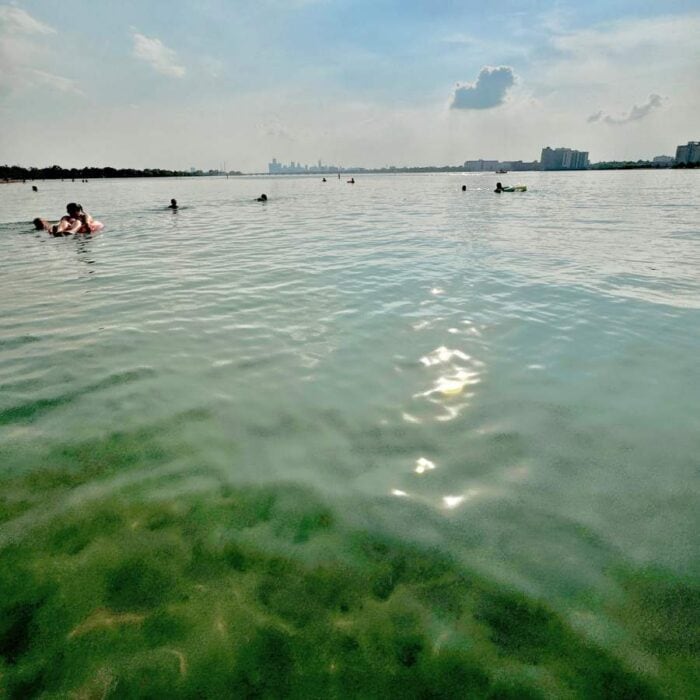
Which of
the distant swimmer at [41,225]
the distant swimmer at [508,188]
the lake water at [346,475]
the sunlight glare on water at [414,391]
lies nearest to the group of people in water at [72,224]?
the distant swimmer at [41,225]

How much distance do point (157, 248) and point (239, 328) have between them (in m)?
12.0

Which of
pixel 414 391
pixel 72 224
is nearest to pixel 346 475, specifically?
pixel 414 391

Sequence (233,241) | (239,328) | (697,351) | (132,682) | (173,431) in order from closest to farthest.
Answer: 1. (132,682)
2. (173,431)
3. (697,351)
4. (239,328)
5. (233,241)

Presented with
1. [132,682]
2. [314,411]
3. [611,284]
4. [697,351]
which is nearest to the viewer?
[132,682]

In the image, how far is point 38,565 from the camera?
3.43 m

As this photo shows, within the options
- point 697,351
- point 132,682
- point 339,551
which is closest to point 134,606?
point 132,682

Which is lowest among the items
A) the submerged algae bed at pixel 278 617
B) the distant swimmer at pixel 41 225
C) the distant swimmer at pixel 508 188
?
the submerged algae bed at pixel 278 617

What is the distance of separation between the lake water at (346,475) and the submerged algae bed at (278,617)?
0.02 metres

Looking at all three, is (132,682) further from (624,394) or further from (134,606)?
(624,394)

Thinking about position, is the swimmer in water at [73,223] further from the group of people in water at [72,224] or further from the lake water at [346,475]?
the lake water at [346,475]

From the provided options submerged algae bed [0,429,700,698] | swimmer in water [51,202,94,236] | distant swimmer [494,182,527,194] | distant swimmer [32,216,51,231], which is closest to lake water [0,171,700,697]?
submerged algae bed [0,429,700,698]

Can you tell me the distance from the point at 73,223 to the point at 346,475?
78.2 feet

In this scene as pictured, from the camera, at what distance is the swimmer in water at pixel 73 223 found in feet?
70.4

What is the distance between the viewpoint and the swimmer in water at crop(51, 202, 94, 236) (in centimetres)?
2147
